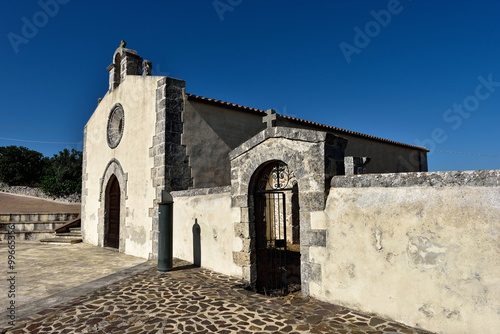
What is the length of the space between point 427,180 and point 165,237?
5175 millimetres

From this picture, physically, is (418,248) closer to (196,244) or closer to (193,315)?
(193,315)

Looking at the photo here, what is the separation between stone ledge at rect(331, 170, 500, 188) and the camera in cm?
316

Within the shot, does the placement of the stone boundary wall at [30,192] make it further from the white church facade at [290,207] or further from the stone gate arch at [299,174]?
the stone gate arch at [299,174]

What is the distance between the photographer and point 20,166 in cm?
2878

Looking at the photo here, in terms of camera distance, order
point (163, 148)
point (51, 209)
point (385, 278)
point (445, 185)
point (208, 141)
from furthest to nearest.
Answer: point (51, 209)
point (208, 141)
point (163, 148)
point (385, 278)
point (445, 185)

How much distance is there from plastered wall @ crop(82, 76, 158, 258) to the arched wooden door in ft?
0.77

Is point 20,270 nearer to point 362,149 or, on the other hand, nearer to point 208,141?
point 208,141

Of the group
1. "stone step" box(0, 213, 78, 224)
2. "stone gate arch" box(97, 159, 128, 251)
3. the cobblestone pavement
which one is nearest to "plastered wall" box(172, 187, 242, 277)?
the cobblestone pavement

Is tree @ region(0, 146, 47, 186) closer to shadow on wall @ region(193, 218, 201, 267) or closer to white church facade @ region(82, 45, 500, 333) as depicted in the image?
white church facade @ region(82, 45, 500, 333)

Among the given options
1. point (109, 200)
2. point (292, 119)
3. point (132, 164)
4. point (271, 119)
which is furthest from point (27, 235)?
point (271, 119)

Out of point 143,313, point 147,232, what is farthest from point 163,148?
point 143,313

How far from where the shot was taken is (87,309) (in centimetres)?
446

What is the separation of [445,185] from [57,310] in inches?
204

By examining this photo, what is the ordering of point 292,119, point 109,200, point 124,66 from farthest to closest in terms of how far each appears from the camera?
point 109,200
point 292,119
point 124,66
